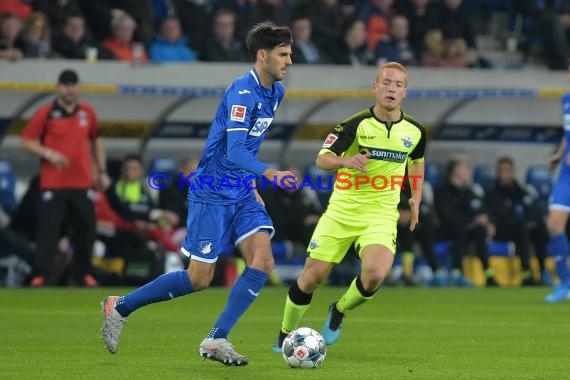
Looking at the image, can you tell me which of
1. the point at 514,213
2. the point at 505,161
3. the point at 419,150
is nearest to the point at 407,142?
the point at 419,150

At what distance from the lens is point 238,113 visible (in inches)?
338

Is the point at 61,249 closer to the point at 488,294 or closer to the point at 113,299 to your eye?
the point at 488,294

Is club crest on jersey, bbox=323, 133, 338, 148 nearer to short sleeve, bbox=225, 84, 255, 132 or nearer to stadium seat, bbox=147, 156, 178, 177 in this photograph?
short sleeve, bbox=225, 84, 255, 132

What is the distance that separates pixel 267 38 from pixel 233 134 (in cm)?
68

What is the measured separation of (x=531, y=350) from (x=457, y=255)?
365 inches

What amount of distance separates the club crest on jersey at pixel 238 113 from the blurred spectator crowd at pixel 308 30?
890 centimetres

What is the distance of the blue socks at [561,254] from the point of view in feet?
48.4

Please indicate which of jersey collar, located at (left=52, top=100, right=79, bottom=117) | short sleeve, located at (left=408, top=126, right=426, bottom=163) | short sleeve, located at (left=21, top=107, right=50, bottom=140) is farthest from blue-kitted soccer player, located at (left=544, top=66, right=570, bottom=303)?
short sleeve, located at (left=21, top=107, right=50, bottom=140)

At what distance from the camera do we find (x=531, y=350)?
980cm

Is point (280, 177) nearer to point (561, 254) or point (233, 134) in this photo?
point (233, 134)

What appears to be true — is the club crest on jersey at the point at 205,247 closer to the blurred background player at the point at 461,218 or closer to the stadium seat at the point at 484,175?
the blurred background player at the point at 461,218

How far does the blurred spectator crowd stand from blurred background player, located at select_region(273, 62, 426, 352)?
8127 millimetres

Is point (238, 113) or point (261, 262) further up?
point (238, 113)

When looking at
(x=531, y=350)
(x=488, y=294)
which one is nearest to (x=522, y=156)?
(x=488, y=294)
